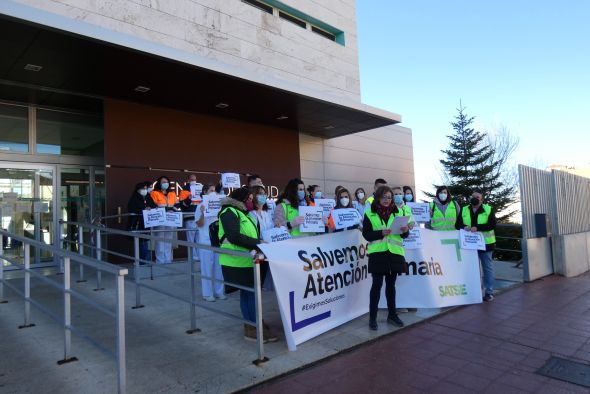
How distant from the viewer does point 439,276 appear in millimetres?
6520

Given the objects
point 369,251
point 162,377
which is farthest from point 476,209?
point 162,377

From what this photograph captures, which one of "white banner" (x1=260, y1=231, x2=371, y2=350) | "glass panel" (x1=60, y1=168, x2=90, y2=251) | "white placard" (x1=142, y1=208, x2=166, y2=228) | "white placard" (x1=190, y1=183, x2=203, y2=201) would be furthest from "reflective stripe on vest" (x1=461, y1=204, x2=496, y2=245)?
"glass panel" (x1=60, y1=168, x2=90, y2=251)

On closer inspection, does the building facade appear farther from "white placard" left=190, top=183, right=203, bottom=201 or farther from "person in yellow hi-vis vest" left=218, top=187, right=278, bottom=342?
"person in yellow hi-vis vest" left=218, top=187, right=278, bottom=342

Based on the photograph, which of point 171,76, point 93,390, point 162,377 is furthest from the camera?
point 171,76

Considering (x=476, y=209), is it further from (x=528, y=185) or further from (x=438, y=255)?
(x=528, y=185)

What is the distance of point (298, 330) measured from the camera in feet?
15.2

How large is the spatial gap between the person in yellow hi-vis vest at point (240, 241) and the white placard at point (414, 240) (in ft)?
8.70

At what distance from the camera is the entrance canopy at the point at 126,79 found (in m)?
6.86

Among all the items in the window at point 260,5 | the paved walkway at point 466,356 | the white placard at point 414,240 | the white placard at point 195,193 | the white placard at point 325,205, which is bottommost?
the paved walkway at point 466,356

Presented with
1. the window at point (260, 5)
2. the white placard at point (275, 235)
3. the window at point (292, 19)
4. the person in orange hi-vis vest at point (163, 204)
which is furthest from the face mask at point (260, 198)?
the window at point (292, 19)

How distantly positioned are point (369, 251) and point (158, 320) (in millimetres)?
3058

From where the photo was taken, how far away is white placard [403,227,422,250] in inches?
247

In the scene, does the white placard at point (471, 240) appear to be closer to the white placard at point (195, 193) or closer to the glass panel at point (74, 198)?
the white placard at point (195, 193)

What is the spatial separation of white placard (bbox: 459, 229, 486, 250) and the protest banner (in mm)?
90
